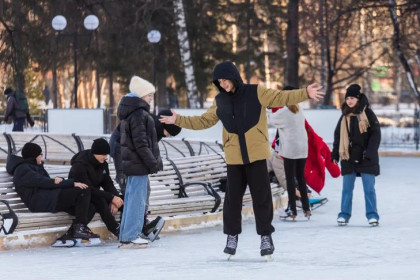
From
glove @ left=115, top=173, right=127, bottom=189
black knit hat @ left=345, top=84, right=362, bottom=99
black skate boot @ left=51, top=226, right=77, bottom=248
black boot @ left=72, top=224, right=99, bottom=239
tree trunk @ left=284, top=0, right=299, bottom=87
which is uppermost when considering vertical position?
tree trunk @ left=284, top=0, right=299, bottom=87

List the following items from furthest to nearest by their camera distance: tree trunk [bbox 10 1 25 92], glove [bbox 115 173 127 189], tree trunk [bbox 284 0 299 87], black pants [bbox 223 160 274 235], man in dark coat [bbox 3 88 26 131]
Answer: tree trunk [bbox 284 0 299 87], tree trunk [bbox 10 1 25 92], man in dark coat [bbox 3 88 26 131], glove [bbox 115 173 127 189], black pants [bbox 223 160 274 235]

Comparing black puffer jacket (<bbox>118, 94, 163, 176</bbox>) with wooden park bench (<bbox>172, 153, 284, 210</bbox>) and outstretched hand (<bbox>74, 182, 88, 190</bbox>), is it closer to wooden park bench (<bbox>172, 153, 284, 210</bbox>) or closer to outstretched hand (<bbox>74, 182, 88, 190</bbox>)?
outstretched hand (<bbox>74, 182, 88, 190</bbox>)

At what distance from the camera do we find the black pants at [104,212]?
1133 centimetres

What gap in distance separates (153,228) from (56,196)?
96 cm

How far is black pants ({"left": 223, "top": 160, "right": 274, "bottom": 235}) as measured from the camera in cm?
994

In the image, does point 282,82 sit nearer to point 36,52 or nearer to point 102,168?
point 36,52

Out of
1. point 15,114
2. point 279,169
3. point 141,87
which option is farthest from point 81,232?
point 15,114

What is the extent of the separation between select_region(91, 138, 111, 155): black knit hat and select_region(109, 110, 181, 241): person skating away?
0.98 ft

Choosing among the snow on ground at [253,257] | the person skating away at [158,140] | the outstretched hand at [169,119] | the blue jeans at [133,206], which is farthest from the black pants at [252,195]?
the blue jeans at [133,206]

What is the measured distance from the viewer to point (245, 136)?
9.82 m

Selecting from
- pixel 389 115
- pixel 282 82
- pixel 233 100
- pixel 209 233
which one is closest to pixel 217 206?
pixel 209 233

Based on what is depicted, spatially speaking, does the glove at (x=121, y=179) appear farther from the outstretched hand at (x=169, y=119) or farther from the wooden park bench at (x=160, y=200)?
the outstretched hand at (x=169, y=119)

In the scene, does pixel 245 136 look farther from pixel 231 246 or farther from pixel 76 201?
pixel 76 201

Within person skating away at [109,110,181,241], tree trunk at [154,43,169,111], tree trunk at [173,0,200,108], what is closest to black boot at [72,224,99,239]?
person skating away at [109,110,181,241]
